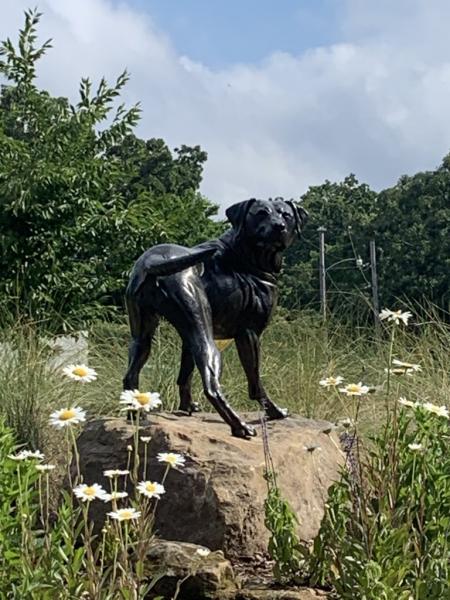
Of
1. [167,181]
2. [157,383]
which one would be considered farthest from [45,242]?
[167,181]

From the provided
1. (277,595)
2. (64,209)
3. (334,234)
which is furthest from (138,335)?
(334,234)

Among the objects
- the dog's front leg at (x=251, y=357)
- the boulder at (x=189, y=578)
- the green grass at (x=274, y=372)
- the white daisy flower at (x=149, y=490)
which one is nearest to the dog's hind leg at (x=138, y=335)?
the dog's front leg at (x=251, y=357)

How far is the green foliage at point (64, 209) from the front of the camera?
9.55 m

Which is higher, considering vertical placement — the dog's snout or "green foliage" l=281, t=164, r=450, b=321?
"green foliage" l=281, t=164, r=450, b=321

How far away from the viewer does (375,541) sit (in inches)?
104

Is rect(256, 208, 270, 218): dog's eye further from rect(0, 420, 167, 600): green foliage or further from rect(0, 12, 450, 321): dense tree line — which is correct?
rect(0, 12, 450, 321): dense tree line

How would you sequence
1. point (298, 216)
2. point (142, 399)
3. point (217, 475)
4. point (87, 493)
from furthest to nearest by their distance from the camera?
point (298, 216), point (217, 475), point (142, 399), point (87, 493)

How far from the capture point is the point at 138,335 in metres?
4.76

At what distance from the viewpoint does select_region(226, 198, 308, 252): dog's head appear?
181 inches

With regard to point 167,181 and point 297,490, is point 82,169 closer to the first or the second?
point 297,490

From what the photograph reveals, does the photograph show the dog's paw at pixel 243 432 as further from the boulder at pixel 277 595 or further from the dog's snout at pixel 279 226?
the boulder at pixel 277 595

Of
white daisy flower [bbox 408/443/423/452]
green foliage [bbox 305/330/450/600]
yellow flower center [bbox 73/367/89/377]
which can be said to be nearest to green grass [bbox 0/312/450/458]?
green foliage [bbox 305/330/450/600]

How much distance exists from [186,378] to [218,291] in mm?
646

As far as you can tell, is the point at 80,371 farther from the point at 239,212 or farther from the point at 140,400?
the point at 239,212
